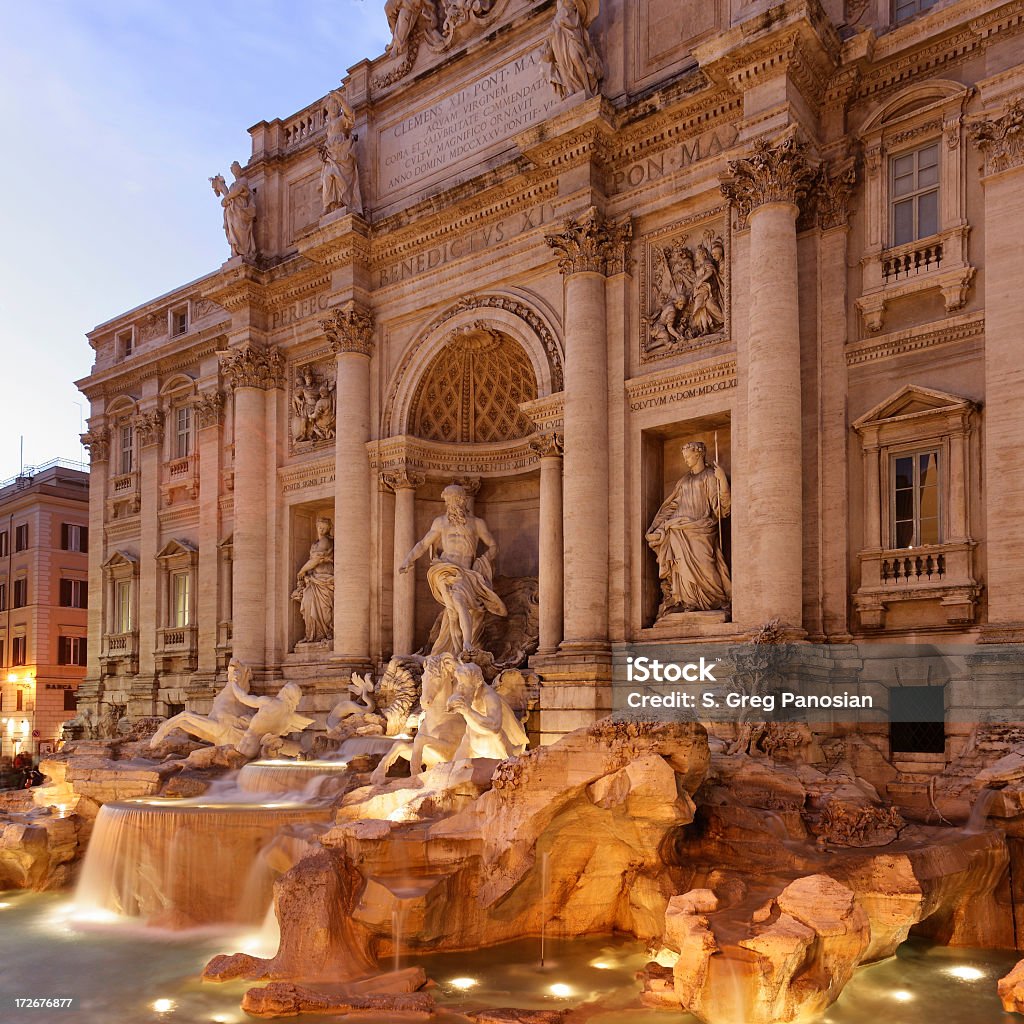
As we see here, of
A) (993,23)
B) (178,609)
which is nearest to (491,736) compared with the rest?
(993,23)

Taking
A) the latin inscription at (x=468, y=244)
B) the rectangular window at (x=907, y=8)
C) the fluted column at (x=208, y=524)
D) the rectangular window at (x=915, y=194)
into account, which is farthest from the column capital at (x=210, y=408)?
the rectangular window at (x=907, y=8)

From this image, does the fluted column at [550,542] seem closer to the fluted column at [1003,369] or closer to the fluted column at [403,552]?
the fluted column at [403,552]

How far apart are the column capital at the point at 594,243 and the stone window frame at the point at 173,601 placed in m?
12.7

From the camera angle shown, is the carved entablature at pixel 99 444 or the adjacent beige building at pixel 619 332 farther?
the carved entablature at pixel 99 444

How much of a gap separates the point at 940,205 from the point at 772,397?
346cm

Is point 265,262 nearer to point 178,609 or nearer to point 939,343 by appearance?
point 178,609

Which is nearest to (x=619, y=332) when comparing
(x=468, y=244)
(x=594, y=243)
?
(x=594, y=243)

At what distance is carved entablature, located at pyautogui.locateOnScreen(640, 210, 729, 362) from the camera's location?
16.0m

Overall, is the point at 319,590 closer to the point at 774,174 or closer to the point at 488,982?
the point at 774,174

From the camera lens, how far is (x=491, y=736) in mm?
13141

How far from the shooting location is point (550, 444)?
1769 cm

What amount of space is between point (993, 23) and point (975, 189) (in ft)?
7.07

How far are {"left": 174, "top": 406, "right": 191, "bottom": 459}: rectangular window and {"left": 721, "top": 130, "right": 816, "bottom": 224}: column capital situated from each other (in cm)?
1616

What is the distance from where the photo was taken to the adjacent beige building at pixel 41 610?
38.5 metres
